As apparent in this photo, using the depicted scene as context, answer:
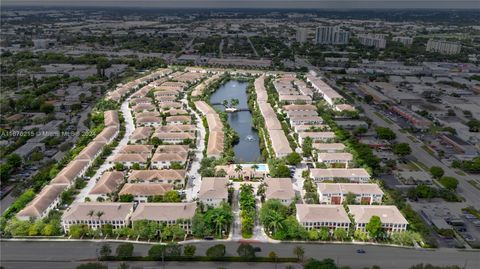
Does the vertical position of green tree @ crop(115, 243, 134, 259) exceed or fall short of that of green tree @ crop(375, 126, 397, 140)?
it falls short

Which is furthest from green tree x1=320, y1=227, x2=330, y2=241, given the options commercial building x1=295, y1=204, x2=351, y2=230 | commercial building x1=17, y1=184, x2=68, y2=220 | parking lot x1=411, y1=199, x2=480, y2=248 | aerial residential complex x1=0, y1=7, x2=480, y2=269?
commercial building x1=17, y1=184, x2=68, y2=220

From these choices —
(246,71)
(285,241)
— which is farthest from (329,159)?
(246,71)

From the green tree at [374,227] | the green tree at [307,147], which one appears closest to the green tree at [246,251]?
the green tree at [374,227]

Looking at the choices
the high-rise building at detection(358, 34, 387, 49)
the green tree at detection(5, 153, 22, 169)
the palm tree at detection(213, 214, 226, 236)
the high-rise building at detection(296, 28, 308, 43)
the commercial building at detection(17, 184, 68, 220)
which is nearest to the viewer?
the palm tree at detection(213, 214, 226, 236)

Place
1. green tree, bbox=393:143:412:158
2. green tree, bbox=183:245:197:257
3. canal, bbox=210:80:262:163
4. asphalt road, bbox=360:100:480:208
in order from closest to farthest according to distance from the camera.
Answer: green tree, bbox=183:245:197:257 → asphalt road, bbox=360:100:480:208 → green tree, bbox=393:143:412:158 → canal, bbox=210:80:262:163

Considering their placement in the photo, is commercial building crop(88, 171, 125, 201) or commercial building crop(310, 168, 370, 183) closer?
commercial building crop(88, 171, 125, 201)

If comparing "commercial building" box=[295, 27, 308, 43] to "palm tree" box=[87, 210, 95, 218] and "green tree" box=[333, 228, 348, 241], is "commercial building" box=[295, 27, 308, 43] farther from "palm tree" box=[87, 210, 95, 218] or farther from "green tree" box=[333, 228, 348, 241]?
"palm tree" box=[87, 210, 95, 218]

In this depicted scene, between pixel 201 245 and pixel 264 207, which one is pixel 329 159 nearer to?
pixel 264 207
